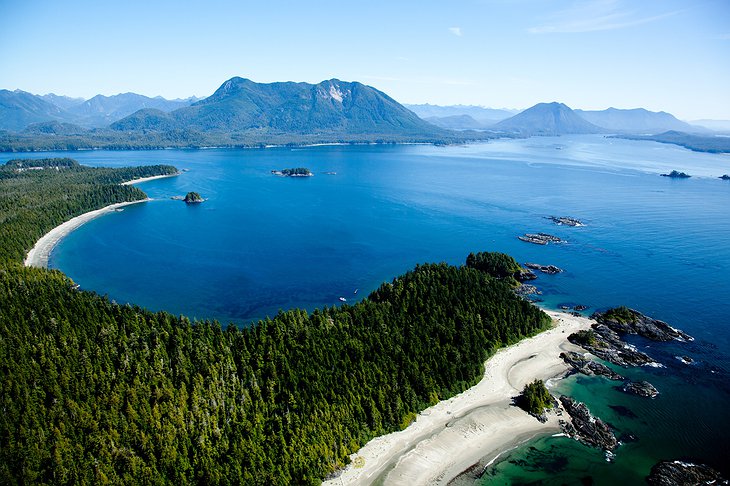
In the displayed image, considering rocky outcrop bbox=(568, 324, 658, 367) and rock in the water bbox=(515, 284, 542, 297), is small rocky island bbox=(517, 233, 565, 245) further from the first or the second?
rocky outcrop bbox=(568, 324, 658, 367)

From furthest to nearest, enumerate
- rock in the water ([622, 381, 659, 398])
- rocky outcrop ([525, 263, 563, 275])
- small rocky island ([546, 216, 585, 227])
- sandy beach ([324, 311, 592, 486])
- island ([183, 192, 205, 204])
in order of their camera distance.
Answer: island ([183, 192, 205, 204])
small rocky island ([546, 216, 585, 227])
rocky outcrop ([525, 263, 563, 275])
rock in the water ([622, 381, 659, 398])
sandy beach ([324, 311, 592, 486])

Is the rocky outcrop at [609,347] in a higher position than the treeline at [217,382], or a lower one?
lower

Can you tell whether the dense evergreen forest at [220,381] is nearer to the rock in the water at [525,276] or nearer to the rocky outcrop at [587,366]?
the rocky outcrop at [587,366]

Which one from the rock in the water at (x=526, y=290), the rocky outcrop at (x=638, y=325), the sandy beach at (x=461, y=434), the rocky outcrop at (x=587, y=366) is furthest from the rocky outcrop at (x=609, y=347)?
the rock in the water at (x=526, y=290)

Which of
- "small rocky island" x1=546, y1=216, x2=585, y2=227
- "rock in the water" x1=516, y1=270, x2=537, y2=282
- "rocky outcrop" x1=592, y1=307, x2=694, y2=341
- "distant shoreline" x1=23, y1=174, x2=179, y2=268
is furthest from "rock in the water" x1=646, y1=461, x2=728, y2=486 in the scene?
"distant shoreline" x1=23, y1=174, x2=179, y2=268

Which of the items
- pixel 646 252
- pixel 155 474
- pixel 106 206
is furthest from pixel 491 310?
pixel 106 206

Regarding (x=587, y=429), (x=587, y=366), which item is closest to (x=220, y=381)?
(x=587, y=429)

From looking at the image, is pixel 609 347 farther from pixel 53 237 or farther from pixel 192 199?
pixel 192 199
